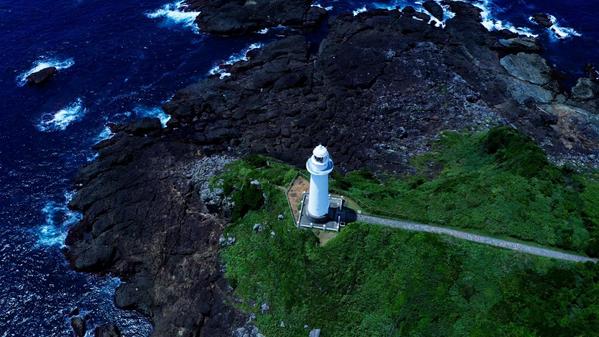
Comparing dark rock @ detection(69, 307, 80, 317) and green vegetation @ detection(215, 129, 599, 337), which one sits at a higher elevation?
green vegetation @ detection(215, 129, 599, 337)

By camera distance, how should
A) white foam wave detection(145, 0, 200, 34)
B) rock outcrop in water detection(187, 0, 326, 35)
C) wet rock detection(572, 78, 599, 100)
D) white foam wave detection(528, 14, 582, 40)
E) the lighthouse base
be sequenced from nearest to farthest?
the lighthouse base → wet rock detection(572, 78, 599, 100) → white foam wave detection(528, 14, 582, 40) → rock outcrop in water detection(187, 0, 326, 35) → white foam wave detection(145, 0, 200, 34)

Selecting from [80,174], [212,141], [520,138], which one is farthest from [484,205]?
[80,174]

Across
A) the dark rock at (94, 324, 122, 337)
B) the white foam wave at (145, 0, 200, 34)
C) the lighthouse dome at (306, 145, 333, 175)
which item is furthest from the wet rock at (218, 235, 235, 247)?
the white foam wave at (145, 0, 200, 34)

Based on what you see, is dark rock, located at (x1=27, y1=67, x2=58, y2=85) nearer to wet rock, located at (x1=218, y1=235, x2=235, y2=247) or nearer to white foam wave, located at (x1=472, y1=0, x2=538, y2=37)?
wet rock, located at (x1=218, y1=235, x2=235, y2=247)

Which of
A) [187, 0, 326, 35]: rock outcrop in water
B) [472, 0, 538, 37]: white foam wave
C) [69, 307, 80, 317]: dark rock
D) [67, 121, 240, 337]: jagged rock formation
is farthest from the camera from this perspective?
[472, 0, 538, 37]: white foam wave

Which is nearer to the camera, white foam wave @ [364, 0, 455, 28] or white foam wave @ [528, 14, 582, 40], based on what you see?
white foam wave @ [528, 14, 582, 40]

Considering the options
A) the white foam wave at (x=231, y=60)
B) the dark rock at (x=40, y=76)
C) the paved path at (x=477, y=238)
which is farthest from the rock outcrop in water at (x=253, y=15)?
the paved path at (x=477, y=238)
